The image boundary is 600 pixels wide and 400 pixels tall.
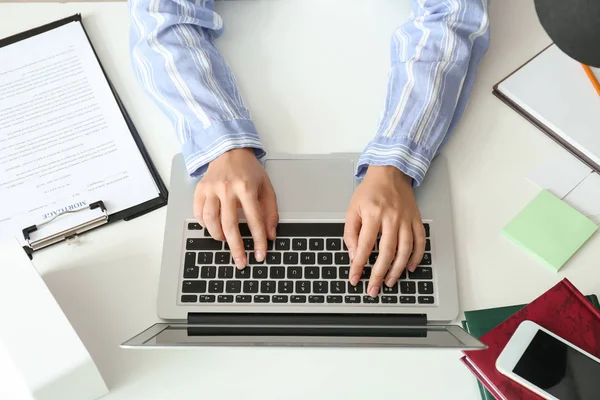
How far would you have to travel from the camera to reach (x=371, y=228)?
26.6 inches

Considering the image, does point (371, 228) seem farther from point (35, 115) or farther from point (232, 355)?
point (35, 115)

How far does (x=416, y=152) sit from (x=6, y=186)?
1.75ft

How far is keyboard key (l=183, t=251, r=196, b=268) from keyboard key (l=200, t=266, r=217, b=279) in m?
0.01

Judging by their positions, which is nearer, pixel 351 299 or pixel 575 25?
pixel 575 25

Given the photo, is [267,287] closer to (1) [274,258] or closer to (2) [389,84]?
(1) [274,258]

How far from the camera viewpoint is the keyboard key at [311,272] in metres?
0.67

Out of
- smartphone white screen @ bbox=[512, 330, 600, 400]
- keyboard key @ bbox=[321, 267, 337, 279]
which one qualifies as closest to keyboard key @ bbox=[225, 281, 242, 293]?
keyboard key @ bbox=[321, 267, 337, 279]

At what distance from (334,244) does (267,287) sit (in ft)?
0.32

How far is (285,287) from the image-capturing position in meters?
0.66

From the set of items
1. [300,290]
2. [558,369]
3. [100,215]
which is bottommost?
[558,369]

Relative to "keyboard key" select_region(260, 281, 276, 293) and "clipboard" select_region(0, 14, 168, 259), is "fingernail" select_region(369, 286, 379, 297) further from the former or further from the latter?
"clipboard" select_region(0, 14, 168, 259)

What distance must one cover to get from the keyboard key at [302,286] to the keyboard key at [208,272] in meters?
0.10

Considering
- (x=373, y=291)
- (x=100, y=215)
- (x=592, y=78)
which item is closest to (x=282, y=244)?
(x=373, y=291)

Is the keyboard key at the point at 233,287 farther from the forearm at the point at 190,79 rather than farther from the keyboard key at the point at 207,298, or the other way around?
the forearm at the point at 190,79
